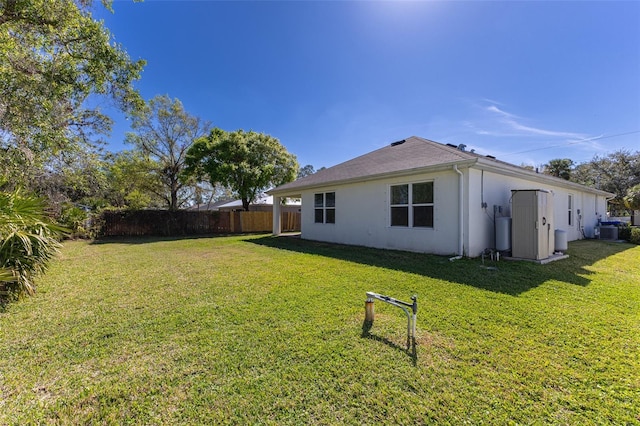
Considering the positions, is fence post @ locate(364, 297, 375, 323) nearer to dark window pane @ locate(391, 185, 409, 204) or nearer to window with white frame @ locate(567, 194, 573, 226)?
dark window pane @ locate(391, 185, 409, 204)

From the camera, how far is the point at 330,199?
1150 centimetres

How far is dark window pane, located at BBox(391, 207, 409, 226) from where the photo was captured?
8.59 m

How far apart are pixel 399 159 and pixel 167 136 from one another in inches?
680

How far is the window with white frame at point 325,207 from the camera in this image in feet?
37.2

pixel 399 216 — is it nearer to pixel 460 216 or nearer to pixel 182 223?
pixel 460 216

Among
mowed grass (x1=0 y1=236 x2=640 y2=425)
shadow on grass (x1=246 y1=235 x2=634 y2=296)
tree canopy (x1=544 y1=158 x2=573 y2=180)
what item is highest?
tree canopy (x1=544 y1=158 x2=573 y2=180)

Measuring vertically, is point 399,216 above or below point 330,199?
below

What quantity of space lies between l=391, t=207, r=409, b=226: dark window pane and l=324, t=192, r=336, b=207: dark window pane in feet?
9.77

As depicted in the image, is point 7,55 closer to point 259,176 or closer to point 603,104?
point 259,176

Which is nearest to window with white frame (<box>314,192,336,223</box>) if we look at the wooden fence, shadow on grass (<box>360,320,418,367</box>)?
the wooden fence

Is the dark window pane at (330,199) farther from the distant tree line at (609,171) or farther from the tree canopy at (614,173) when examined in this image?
the tree canopy at (614,173)

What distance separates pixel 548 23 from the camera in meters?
8.48

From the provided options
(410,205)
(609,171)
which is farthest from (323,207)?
(609,171)

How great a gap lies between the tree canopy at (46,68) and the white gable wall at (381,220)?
289 inches
